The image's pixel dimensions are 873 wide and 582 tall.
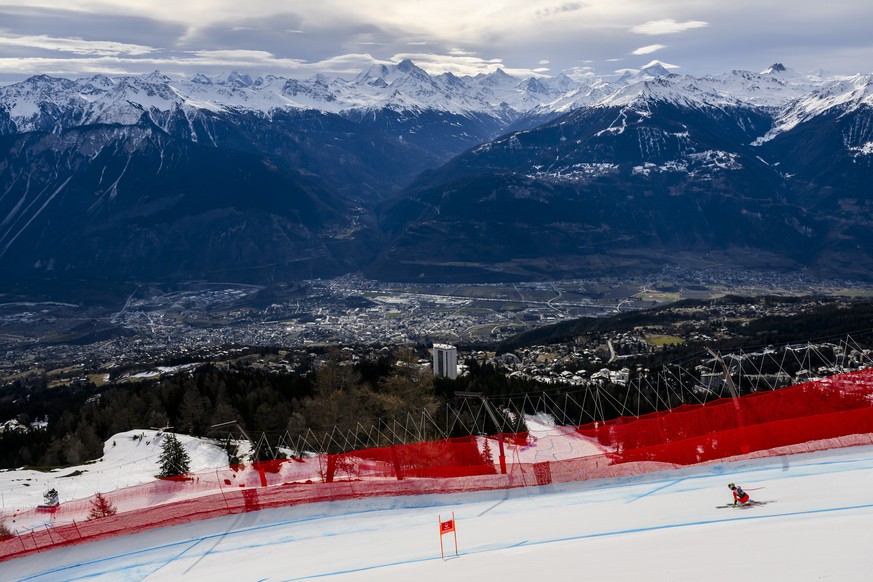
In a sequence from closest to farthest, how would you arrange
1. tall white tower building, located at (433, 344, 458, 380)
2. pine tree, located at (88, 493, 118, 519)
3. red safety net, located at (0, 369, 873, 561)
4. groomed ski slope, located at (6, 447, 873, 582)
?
groomed ski slope, located at (6, 447, 873, 582)
red safety net, located at (0, 369, 873, 561)
pine tree, located at (88, 493, 118, 519)
tall white tower building, located at (433, 344, 458, 380)

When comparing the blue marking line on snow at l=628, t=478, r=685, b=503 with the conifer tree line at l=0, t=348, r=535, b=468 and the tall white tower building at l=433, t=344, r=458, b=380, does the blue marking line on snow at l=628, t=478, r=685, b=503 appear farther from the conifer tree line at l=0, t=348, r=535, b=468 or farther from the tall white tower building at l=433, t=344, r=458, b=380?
the tall white tower building at l=433, t=344, r=458, b=380

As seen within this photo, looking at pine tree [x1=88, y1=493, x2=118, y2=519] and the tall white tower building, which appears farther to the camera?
the tall white tower building

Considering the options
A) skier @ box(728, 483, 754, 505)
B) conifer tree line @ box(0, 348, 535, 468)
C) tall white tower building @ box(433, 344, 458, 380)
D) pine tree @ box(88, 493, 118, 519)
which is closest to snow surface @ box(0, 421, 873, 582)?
skier @ box(728, 483, 754, 505)

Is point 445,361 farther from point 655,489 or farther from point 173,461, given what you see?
point 655,489

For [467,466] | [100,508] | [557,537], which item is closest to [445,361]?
[467,466]

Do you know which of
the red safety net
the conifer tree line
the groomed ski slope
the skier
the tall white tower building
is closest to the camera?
the groomed ski slope

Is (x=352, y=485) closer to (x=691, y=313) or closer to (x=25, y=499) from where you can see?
(x=25, y=499)

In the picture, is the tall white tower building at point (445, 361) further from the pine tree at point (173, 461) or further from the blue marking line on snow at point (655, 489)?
the blue marking line on snow at point (655, 489)
